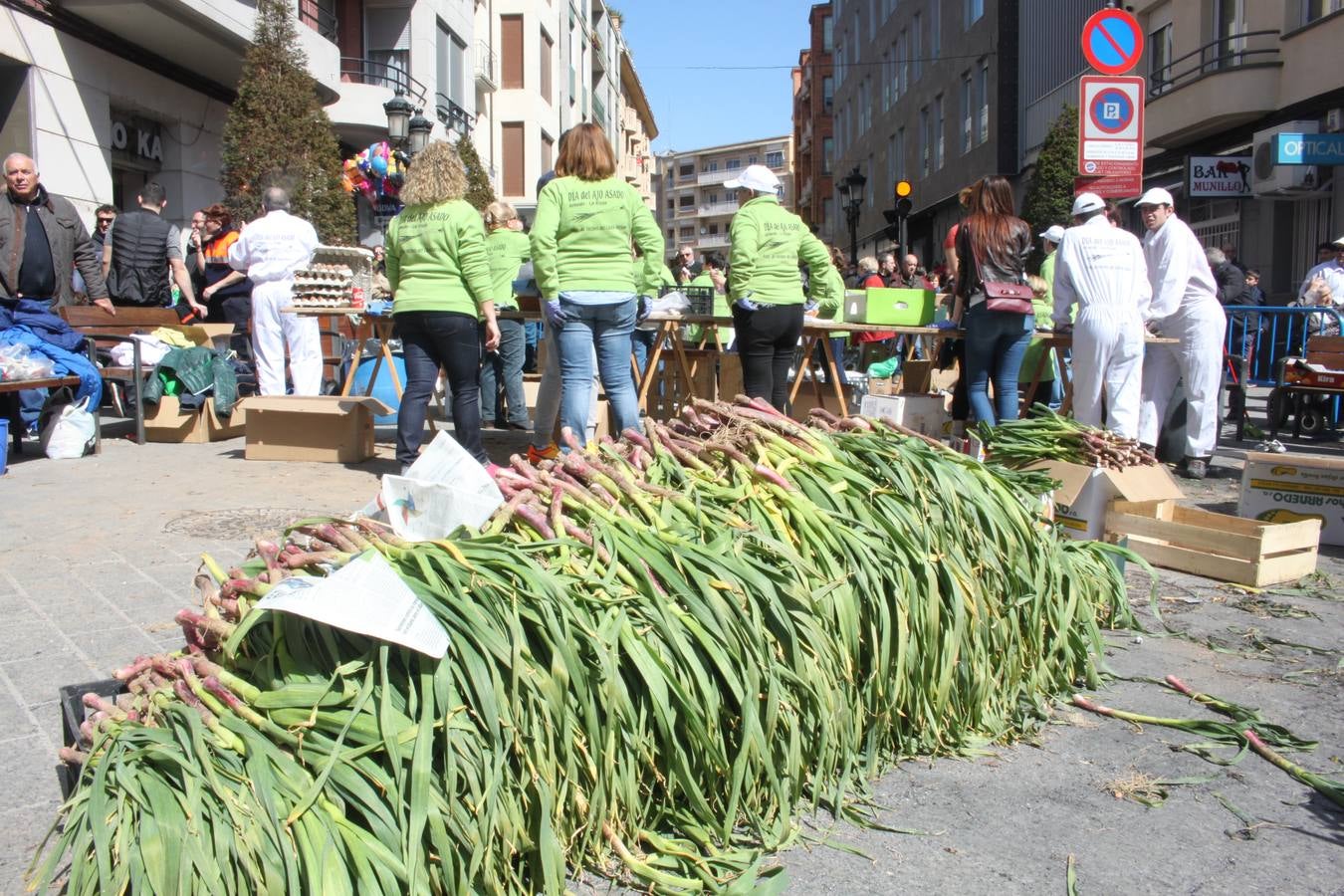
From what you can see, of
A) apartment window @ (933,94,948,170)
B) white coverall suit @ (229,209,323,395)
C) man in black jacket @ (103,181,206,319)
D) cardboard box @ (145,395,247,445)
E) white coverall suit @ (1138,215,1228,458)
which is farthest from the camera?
apartment window @ (933,94,948,170)

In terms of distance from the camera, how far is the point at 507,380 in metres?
9.80

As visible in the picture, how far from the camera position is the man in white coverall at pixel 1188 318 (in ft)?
25.9

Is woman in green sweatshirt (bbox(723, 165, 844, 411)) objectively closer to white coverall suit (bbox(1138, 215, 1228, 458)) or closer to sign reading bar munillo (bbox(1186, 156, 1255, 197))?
white coverall suit (bbox(1138, 215, 1228, 458))

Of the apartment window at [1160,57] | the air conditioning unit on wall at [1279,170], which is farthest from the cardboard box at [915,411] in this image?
the apartment window at [1160,57]

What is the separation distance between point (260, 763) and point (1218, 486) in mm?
7312

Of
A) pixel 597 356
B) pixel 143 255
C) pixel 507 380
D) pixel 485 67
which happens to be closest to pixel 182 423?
Answer: pixel 143 255

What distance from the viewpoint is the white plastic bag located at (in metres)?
7.94

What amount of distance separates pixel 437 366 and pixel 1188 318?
17.2ft

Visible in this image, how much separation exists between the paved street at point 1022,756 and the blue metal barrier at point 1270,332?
7.04 m

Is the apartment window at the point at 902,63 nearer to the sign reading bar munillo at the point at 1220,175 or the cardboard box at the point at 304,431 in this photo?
the sign reading bar munillo at the point at 1220,175

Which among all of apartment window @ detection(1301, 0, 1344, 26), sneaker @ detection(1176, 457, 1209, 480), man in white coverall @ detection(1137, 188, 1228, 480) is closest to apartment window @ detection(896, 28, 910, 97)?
apartment window @ detection(1301, 0, 1344, 26)

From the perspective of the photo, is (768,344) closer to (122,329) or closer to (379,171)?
(122,329)

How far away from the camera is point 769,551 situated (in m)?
2.60

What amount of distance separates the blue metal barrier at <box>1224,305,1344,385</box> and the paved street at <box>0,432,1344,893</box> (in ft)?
23.1
